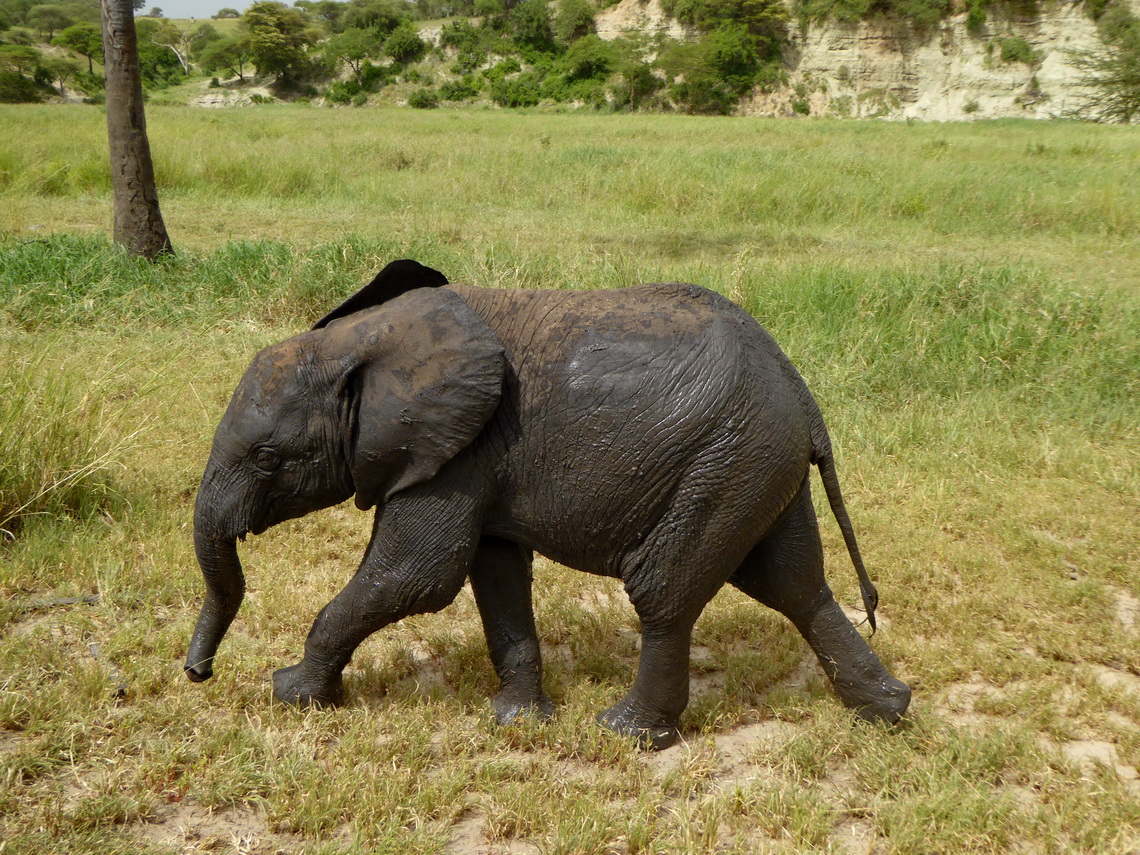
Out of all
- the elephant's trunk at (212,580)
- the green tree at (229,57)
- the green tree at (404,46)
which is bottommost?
the elephant's trunk at (212,580)

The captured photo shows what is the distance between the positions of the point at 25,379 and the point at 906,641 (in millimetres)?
4236

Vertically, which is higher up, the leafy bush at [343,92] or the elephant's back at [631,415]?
the leafy bush at [343,92]

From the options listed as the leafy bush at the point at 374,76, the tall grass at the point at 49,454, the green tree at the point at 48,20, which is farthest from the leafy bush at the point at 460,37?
the tall grass at the point at 49,454

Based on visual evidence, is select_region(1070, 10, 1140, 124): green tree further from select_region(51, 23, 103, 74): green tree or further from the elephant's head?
select_region(51, 23, 103, 74): green tree

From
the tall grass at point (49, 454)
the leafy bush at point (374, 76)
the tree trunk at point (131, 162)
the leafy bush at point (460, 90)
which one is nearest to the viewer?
the tall grass at point (49, 454)

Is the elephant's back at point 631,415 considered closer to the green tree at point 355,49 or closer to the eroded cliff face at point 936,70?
the eroded cliff face at point 936,70

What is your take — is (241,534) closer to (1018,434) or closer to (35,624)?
(35,624)

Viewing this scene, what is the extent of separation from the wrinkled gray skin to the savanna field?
50 cm

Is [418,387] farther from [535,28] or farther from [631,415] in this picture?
[535,28]

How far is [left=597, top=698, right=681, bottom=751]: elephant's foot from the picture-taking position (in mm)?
3303

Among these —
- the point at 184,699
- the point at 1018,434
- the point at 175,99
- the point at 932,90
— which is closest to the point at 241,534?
the point at 184,699

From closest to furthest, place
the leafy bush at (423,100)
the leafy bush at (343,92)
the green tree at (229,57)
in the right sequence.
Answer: the leafy bush at (423,100) → the leafy bush at (343,92) → the green tree at (229,57)

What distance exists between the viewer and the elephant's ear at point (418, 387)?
2.82 m

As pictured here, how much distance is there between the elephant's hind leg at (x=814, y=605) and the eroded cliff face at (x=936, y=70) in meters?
40.2
